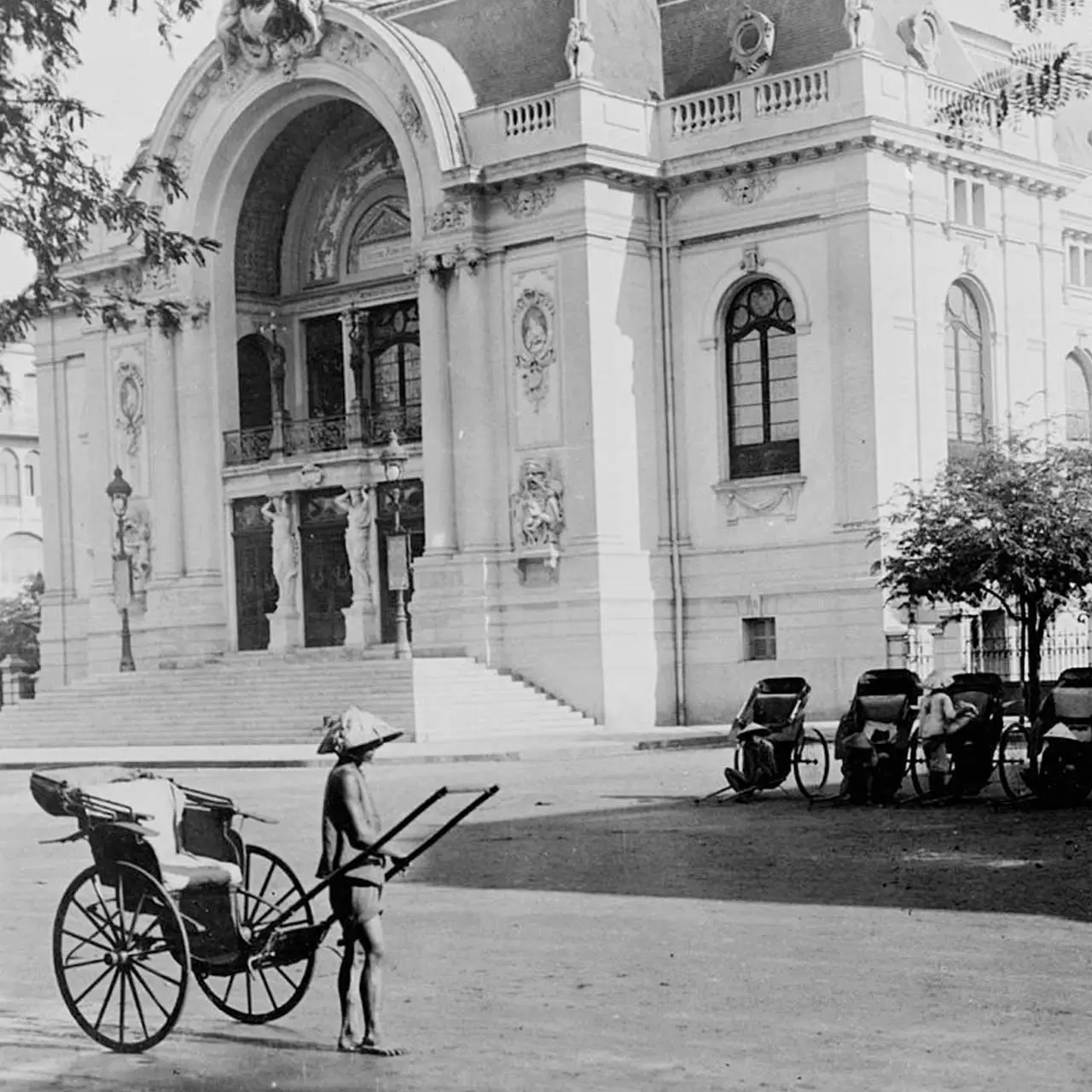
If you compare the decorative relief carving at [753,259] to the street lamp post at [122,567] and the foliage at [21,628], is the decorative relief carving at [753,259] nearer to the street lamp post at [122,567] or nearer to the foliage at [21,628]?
the street lamp post at [122,567]

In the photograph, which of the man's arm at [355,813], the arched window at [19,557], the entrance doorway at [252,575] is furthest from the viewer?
the arched window at [19,557]

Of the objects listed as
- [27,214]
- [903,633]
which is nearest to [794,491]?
[903,633]

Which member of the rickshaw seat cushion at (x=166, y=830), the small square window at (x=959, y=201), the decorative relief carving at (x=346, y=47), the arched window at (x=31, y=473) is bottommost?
the rickshaw seat cushion at (x=166, y=830)

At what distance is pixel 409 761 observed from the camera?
30312 mm

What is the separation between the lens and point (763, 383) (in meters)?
38.7

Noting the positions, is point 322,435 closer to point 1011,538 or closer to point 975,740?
point 1011,538

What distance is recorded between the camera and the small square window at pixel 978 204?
3966 centimetres

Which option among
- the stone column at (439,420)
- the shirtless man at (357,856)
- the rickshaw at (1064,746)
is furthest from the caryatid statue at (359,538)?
the shirtless man at (357,856)

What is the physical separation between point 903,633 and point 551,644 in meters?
6.32

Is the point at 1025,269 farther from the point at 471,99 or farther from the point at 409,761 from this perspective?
the point at 409,761

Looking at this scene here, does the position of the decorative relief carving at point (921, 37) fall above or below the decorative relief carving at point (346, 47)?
below

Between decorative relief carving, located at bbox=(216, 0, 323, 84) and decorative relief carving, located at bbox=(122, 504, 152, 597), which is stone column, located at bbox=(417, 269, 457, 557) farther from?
decorative relief carving, located at bbox=(122, 504, 152, 597)

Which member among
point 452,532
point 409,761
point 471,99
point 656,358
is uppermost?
point 471,99

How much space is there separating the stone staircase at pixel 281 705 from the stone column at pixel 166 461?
3.97 metres
